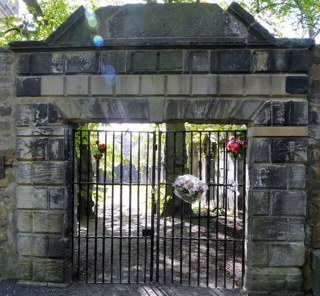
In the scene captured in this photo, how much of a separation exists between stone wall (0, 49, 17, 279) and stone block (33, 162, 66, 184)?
0.36m

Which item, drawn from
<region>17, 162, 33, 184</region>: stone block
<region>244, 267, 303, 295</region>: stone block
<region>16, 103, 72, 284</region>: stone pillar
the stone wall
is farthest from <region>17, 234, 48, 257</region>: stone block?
<region>244, 267, 303, 295</region>: stone block

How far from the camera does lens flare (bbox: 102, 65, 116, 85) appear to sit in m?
4.18

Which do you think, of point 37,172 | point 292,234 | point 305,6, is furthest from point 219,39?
point 305,6

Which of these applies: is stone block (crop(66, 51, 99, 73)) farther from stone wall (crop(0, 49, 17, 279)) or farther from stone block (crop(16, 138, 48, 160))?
stone block (crop(16, 138, 48, 160))

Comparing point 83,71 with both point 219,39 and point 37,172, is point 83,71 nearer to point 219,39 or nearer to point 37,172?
point 37,172

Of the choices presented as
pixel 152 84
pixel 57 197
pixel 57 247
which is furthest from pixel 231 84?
pixel 57 247

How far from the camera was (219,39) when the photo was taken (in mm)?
4094

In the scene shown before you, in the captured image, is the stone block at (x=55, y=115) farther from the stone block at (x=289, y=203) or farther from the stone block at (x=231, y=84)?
the stone block at (x=289, y=203)

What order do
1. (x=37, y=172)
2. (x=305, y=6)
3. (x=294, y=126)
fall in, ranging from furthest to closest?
(x=305, y=6) < (x=37, y=172) < (x=294, y=126)

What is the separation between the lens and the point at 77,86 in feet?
13.8

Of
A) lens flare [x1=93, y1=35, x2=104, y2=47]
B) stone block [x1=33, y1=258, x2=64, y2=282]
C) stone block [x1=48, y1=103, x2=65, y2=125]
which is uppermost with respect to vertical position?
lens flare [x1=93, y1=35, x2=104, y2=47]

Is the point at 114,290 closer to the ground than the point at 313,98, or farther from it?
closer to the ground

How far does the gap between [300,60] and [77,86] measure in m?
2.64

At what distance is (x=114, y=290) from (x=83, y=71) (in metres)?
2.72
